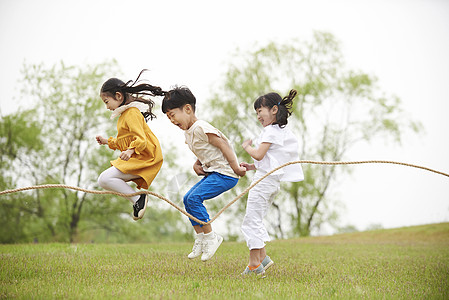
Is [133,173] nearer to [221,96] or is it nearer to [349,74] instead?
[221,96]

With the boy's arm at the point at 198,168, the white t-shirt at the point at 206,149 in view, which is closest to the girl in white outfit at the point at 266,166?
the white t-shirt at the point at 206,149

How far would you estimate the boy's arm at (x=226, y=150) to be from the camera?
5.53m

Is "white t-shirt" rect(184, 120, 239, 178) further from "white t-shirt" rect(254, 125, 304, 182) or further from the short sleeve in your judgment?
"white t-shirt" rect(254, 125, 304, 182)

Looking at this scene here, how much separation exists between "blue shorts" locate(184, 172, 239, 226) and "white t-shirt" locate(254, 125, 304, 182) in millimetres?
584

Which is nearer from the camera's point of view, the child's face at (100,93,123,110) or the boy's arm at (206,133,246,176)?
the boy's arm at (206,133,246,176)

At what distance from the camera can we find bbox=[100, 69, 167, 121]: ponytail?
223 inches

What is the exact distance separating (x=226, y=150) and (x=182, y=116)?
0.68 metres

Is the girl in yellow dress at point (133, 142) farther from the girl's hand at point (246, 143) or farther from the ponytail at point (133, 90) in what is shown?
the girl's hand at point (246, 143)

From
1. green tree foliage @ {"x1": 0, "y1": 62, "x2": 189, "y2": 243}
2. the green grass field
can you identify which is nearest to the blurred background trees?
green tree foliage @ {"x1": 0, "y1": 62, "x2": 189, "y2": 243}

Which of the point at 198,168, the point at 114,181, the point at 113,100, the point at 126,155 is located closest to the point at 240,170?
the point at 198,168

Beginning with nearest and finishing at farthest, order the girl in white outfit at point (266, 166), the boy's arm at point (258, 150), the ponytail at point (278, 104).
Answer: the boy's arm at point (258, 150)
the girl in white outfit at point (266, 166)
the ponytail at point (278, 104)

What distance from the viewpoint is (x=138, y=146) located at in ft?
17.2

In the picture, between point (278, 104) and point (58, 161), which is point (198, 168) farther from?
point (58, 161)

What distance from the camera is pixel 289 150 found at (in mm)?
6016
